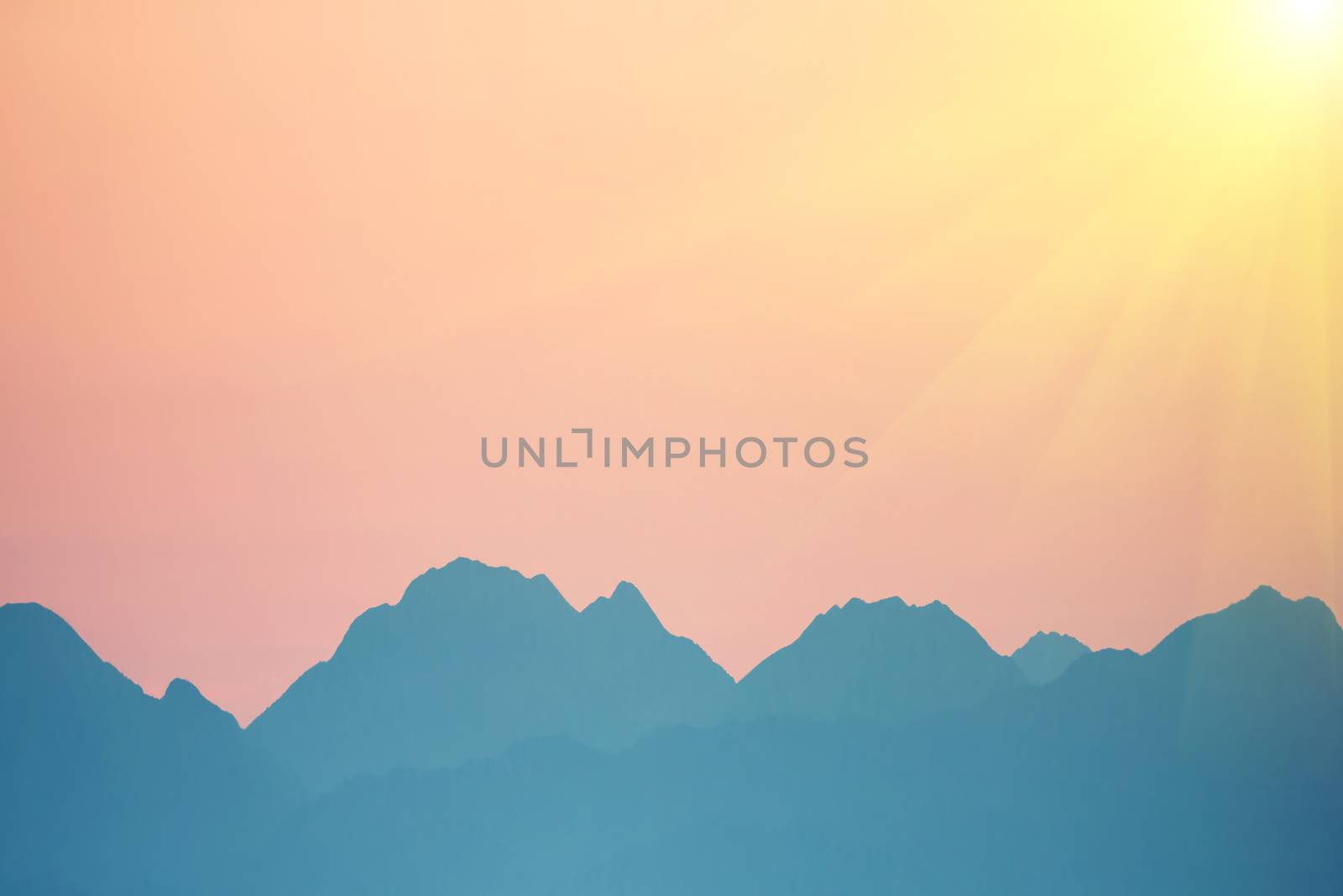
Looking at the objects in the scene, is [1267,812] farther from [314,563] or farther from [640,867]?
[314,563]

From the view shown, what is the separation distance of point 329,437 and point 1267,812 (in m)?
2.43

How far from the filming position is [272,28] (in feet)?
7.34

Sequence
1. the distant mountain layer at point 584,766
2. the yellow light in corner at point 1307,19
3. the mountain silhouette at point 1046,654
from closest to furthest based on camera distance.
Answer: the distant mountain layer at point 584,766 < the mountain silhouette at point 1046,654 < the yellow light in corner at point 1307,19

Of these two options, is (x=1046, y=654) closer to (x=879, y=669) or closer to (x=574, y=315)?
(x=879, y=669)

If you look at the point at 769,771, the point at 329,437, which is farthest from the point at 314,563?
the point at 769,771

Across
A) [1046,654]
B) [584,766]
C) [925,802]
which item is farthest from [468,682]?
[1046,654]

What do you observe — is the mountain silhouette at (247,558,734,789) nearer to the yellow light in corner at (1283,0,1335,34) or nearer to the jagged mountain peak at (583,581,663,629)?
the jagged mountain peak at (583,581,663,629)

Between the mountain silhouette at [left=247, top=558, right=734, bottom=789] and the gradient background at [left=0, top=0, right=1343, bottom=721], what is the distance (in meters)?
0.06

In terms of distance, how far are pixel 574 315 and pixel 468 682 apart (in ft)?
2.86

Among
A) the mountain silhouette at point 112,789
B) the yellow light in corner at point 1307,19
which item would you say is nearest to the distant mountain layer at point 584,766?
the mountain silhouette at point 112,789

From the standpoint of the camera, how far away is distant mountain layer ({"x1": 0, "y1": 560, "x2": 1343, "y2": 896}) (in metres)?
2.19

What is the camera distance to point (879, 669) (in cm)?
229

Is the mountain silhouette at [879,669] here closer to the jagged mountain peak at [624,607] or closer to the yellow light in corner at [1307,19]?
the jagged mountain peak at [624,607]

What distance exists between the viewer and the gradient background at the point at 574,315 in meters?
2.22
